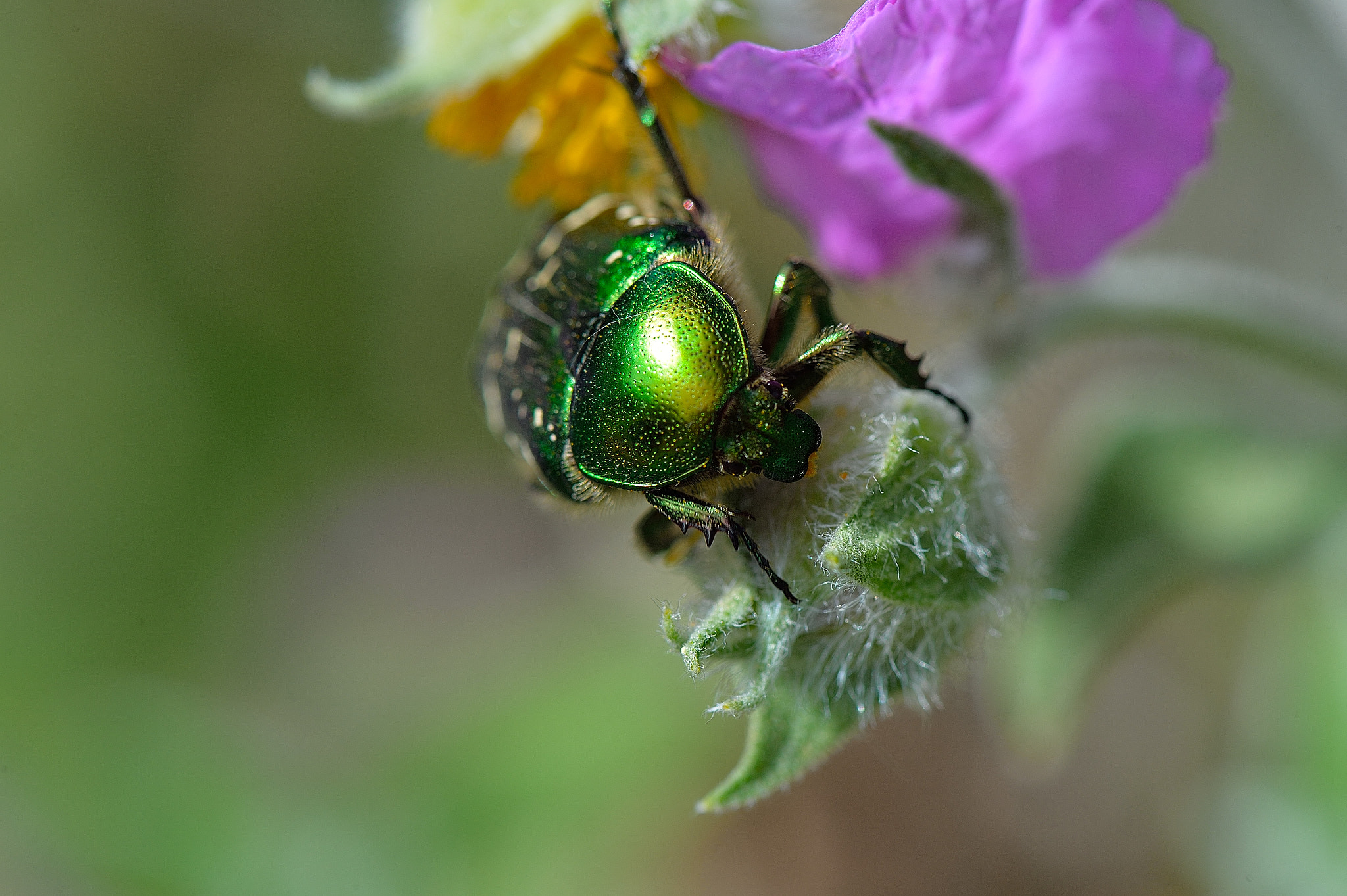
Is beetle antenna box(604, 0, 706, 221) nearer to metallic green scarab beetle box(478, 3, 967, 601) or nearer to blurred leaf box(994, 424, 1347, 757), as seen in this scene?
metallic green scarab beetle box(478, 3, 967, 601)

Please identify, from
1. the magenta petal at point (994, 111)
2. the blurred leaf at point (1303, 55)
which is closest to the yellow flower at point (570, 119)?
the magenta petal at point (994, 111)

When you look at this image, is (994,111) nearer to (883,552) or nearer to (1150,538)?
(883,552)

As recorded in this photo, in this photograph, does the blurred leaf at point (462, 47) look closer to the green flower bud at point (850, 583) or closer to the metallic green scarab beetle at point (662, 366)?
the metallic green scarab beetle at point (662, 366)

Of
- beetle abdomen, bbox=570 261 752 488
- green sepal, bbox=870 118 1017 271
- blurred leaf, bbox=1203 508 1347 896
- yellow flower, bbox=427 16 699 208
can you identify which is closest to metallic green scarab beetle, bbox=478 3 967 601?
beetle abdomen, bbox=570 261 752 488

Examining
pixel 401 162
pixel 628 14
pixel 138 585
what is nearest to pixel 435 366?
pixel 401 162

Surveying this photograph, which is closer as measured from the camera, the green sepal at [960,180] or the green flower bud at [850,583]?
the green flower bud at [850,583]
